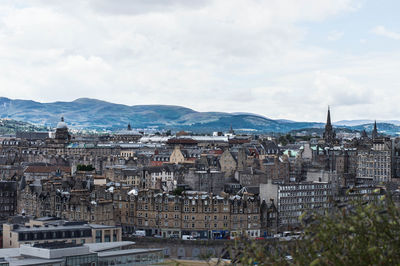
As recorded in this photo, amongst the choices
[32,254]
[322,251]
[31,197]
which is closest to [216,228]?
[31,197]

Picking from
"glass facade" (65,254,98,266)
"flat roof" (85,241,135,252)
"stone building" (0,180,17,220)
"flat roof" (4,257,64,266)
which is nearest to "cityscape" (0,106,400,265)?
"stone building" (0,180,17,220)

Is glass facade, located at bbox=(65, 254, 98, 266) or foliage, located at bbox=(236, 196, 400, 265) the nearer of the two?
foliage, located at bbox=(236, 196, 400, 265)

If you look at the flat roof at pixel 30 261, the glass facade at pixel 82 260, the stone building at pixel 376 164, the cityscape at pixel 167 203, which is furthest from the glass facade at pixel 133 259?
the stone building at pixel 376 164

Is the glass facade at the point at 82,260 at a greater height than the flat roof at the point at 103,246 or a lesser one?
greater

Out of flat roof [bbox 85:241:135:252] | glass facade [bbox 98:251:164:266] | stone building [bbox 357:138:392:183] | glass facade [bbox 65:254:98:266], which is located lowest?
glass facade [bbox 98:251:164:266]

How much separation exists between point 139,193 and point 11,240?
2597cm

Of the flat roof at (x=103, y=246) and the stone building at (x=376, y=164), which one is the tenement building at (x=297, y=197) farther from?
the flat roof at (x=103, y=246)

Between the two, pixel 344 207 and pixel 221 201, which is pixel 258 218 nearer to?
pixel 221 201

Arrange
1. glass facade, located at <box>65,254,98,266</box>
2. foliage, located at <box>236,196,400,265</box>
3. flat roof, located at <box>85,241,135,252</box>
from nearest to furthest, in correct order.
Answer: foliage, located at <box>236,196,400,265</box>
glass facade, located at <box>65,254,98,266</box>
flat roof, located at <box>85,241,135,252</box>

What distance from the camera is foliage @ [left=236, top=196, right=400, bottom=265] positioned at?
23.4 meters

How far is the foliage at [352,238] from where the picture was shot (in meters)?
23.4

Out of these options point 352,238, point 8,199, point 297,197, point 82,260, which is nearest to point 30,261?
point 82,260

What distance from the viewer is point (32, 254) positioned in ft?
201

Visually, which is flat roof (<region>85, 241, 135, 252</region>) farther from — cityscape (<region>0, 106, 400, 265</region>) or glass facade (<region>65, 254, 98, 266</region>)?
glass facade (<region>65, 254, 98, 266</region>)
